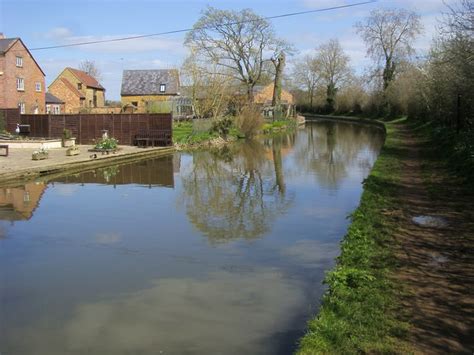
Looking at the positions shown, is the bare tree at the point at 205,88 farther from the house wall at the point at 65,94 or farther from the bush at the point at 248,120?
the house wall at the point at 65,94

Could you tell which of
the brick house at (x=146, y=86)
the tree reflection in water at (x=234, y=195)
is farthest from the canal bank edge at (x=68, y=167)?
the brick house at (x=146, y=86)

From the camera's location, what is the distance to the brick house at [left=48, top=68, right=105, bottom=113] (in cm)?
5887

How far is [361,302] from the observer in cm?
572

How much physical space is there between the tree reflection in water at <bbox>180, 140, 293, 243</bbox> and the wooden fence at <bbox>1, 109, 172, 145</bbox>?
6.02m

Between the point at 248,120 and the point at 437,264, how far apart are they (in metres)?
32.6

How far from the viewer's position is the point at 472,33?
15109mm

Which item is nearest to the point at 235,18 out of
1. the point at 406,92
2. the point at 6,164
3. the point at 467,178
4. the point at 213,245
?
the point at 406,92

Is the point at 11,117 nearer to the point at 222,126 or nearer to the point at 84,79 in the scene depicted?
the point at 222,126

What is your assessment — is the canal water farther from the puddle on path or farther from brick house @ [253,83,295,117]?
brick house @ [253,83,295,117]

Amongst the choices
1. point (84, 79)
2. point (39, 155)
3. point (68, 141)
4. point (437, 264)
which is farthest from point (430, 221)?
point (84, 79)

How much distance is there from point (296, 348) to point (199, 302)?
1724 mm

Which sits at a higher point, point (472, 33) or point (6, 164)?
point (472, 33)

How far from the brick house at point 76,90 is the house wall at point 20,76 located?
8.64 m

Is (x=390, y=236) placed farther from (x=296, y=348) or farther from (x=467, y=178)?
(x=467, y=178)
